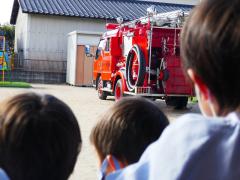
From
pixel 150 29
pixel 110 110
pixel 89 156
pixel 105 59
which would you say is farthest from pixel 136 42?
pixel 110 110

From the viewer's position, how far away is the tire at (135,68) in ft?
46.8

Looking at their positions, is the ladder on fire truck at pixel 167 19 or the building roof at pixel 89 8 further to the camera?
the building roof at pixel 89 8

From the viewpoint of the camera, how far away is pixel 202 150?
1409mm

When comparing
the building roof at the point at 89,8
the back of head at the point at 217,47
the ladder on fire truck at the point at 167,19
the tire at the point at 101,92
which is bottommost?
the tire at the point at 101,92

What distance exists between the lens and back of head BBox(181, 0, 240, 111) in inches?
57.1

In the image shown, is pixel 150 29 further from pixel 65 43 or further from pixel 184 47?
pixel 65 43

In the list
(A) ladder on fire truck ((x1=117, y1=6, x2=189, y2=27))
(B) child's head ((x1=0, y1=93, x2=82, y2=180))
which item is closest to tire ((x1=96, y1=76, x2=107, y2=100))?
(A) ladder on fire truck ((x1=117, y1=6, x2=189, y2=27))

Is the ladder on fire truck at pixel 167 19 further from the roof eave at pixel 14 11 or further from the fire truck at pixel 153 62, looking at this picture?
the roof eave at pixel 14 11

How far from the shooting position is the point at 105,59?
723 inches

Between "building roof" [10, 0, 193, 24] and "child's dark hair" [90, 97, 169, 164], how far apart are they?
1208 inches

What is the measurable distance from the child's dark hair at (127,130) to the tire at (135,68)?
39.5 ft

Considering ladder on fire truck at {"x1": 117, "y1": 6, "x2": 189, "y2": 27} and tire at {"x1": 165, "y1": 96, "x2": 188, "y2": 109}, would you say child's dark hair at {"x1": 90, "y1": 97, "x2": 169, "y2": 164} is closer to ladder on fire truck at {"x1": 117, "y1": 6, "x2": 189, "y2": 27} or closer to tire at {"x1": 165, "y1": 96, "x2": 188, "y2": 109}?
ladder on fire truck at {"x1": 117, "y1": 6, "x2": 189, "y2": 27}

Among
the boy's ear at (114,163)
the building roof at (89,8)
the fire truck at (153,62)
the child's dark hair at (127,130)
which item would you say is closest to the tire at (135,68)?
the fire truck at (153,62)

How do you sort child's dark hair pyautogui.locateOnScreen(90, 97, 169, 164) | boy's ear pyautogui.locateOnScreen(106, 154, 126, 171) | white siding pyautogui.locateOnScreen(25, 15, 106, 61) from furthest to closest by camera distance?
white siding pyautogui.locateOnScreen(25, 15, 106, 61), child's dark hair pyautogui.locateOnScreen(90, 97, 169, 164), boy's ear pyautogui.locateOnScreen(106, 154, 126, 171)
